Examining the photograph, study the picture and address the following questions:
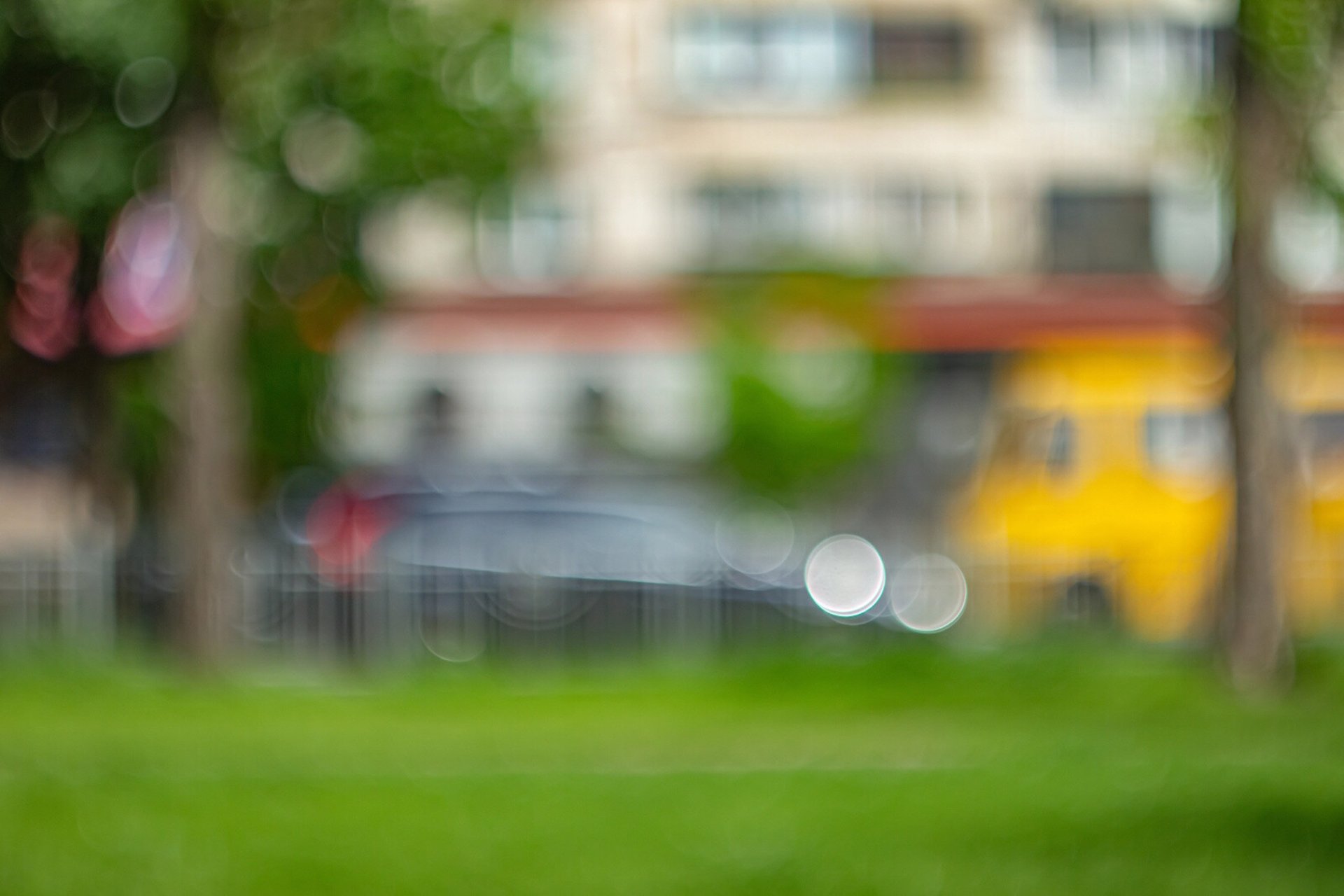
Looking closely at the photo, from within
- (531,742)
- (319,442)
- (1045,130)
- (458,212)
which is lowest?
(531,742)

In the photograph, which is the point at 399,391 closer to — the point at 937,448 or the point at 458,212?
the point at 937,448

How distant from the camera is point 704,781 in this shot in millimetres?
8672

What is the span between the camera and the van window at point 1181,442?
19.9 meters

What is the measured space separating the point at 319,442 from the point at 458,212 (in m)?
6.90

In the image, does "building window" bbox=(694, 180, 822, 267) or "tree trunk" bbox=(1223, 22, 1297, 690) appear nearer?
"tree trunk" bbox=(1223, 22, 1297, 690)

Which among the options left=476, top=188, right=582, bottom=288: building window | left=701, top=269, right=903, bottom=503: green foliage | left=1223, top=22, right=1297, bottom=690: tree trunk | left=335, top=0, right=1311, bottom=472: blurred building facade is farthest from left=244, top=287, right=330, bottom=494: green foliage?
left=1223, top=22, right=1297, bottom=690: tree trunk

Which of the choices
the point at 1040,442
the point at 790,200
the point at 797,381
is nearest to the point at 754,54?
the point at 790,200

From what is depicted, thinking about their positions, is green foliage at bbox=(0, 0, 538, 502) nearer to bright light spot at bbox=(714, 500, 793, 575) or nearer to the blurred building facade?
bright light spot at bbox=(714, 500, 793, 575)

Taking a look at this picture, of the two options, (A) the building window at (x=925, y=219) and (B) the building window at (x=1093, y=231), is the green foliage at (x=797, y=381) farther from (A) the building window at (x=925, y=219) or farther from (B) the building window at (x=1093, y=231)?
(B) the building window at (x=1093, y=231)

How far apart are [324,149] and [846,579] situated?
755 cm

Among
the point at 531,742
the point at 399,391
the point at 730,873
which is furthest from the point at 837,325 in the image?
Result: the point at 730,873

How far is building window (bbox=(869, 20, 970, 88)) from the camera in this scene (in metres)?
43.0

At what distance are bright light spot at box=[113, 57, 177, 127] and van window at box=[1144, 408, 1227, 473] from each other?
29.0 feet

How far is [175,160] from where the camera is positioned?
51.2ft
